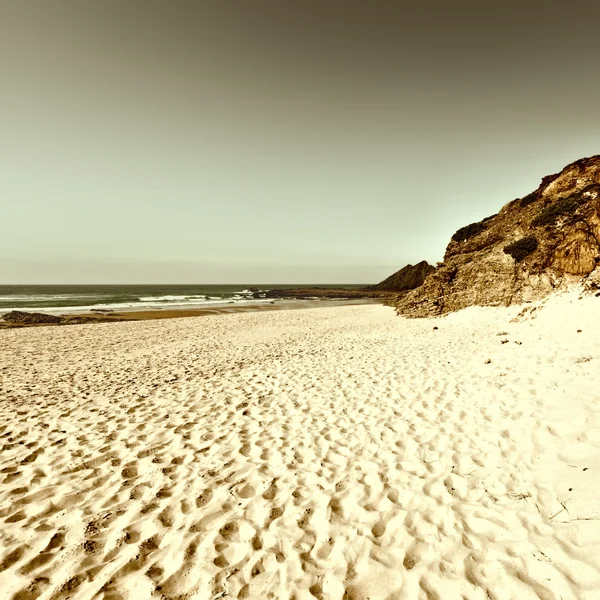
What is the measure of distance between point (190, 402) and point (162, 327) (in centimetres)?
1772

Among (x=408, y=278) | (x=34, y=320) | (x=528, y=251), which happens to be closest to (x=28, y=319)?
(x=34, y=320)

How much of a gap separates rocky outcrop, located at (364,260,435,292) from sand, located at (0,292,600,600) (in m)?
50.2

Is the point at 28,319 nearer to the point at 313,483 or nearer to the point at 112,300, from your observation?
the point at 112,300

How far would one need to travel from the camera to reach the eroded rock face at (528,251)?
57.4 ft

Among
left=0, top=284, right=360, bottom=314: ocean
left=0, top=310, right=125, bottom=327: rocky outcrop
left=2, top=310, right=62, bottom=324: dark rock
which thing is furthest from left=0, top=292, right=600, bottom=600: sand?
left=0, top=284, right=360, bottom=314: ocean

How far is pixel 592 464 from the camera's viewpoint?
14.4 ft

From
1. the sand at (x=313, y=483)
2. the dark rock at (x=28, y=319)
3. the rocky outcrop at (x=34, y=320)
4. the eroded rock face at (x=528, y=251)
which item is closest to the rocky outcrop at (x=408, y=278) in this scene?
the eroded rock face at (x=528, y=251)

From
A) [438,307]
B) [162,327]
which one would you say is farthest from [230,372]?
[438,307]

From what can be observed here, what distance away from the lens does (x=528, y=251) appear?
20172 mm

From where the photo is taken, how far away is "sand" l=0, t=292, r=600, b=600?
321cm

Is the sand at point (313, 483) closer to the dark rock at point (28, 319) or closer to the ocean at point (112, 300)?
the dark rock at point (28, 319)

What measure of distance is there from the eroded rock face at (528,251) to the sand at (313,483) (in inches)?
398

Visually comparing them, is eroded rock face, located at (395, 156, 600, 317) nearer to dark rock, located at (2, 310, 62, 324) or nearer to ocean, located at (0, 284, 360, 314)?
dark rock, located at (2, 310, 62, 324)

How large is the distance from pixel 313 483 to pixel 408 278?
67.0 meters
